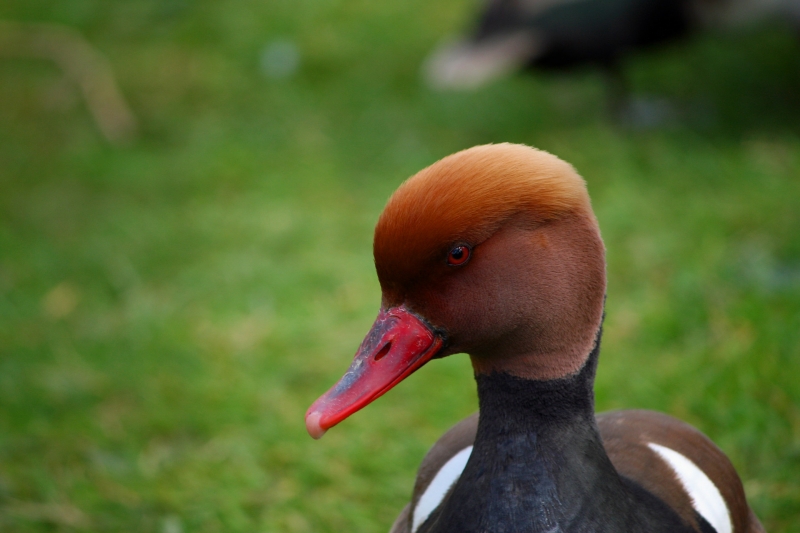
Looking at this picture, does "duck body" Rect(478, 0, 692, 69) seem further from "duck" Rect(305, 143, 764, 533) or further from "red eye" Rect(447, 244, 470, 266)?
"red eye" Rect(447, 244, 470, 266)

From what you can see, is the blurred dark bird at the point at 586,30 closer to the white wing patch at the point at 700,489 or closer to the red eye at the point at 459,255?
the white wing patch at the point at 700,489

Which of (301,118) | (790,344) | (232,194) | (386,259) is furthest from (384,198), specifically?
(386,259)

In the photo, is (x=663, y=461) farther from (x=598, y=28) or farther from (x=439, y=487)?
(x=598, y=28)

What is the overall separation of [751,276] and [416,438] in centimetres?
137

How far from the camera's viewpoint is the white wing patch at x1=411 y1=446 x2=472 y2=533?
5.81 feet

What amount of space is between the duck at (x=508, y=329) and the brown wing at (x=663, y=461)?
0.07m

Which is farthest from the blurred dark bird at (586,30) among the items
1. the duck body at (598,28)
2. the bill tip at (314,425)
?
the bill tip at (314,425)

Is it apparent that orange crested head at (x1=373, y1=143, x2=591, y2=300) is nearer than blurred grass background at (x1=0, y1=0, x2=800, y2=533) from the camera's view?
Yes

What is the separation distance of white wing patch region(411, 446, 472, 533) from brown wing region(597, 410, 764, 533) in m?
0.31

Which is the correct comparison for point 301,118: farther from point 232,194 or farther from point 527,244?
point 527,244

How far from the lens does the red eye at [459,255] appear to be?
143cm

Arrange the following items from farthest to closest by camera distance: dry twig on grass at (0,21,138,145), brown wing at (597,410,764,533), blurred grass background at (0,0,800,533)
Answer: dry twig on grass at (0,21,138,145)
blurred grass background at (0,0,800,533)
brown wing at (597,410,764,533)

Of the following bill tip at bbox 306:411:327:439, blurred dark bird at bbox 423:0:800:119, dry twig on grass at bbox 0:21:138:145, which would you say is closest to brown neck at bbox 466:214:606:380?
bill tip at bbox 306:411:327:439

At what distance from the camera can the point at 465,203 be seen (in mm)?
1394
